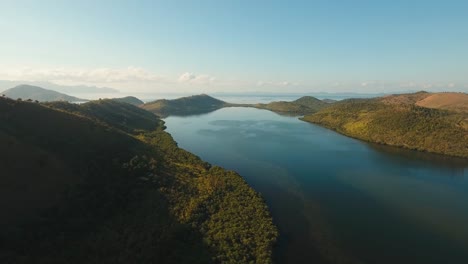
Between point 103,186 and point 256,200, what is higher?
point 103,186

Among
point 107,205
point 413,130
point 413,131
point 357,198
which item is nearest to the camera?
point 107,205

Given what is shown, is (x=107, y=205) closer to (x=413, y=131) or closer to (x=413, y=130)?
(x=413, y=131)

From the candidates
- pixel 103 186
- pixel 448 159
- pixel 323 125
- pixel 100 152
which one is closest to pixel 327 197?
pixel 103 186

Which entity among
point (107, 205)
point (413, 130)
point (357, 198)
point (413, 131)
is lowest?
point (357, 198)

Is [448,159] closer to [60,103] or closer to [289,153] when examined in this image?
[289,153]

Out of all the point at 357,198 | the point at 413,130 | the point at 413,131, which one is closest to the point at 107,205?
the point at 357,198

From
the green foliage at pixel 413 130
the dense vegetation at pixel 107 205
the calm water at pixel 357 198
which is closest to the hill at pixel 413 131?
the green foliage at pixel 413 130

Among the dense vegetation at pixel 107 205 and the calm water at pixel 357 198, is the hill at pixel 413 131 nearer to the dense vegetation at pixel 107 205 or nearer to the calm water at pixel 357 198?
the calm water at pixel 357 198
